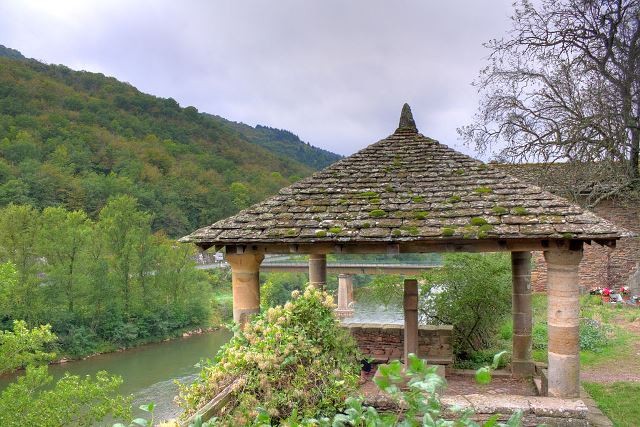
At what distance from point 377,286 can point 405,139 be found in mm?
5342

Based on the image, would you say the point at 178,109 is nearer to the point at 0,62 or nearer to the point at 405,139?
the point at 0,62

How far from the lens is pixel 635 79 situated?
1295cm

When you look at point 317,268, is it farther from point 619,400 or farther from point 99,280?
point 99,280

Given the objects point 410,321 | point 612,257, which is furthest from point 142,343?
point 410,321

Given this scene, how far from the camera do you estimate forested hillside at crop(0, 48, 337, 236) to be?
39.2 meters

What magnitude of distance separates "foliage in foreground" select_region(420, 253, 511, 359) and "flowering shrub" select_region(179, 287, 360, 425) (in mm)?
5214

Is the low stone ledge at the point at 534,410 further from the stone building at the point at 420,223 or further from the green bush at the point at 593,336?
the green bush at the point at 593,336

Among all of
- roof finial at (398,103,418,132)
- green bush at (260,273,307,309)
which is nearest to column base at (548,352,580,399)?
roof finial at (398,103,418,132)

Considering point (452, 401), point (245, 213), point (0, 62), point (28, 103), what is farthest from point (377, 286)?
point (0, 62)

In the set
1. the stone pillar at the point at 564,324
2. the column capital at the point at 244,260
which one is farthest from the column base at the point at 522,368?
the column capital at the point at 244,260

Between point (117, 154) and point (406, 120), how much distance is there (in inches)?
1849

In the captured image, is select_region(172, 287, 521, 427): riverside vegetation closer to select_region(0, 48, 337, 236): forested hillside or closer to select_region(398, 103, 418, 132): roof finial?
select_region(398, 103, 418, 132): roof finial

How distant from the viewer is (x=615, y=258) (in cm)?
1600

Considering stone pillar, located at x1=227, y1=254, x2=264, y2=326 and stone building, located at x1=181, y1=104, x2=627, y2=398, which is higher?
stone building, located at x1=181, y1=104, x2=627, y2=398
